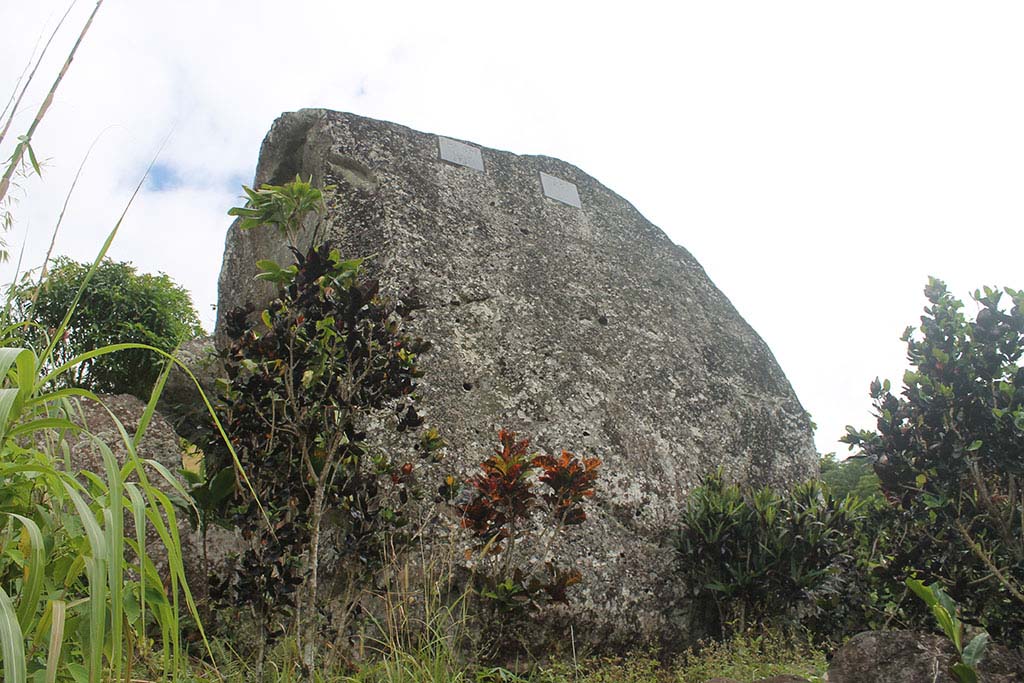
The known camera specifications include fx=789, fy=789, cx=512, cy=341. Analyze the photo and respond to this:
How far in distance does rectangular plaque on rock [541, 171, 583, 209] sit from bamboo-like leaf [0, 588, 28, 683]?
4.39m

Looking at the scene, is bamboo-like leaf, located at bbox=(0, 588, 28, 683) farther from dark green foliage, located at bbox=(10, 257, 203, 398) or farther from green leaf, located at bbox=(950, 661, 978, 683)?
dark green foliage, located at bbox=(10, 257, 203, 398)

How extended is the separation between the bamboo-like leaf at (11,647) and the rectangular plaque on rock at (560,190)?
439 centimetres

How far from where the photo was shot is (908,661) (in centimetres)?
220

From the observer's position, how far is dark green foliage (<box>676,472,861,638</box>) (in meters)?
3.44

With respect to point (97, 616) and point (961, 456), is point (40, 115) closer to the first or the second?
point (97, 616)

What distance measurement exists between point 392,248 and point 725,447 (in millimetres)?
2093

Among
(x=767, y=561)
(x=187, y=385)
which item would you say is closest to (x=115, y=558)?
(x=767, y=561)

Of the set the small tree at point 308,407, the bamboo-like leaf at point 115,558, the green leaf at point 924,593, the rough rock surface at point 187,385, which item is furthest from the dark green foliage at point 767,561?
the bamboo-like leaf at point 115,558

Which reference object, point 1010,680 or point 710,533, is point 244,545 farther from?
point 1010,680

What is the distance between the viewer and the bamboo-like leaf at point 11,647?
97 cm

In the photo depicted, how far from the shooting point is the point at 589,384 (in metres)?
4.16

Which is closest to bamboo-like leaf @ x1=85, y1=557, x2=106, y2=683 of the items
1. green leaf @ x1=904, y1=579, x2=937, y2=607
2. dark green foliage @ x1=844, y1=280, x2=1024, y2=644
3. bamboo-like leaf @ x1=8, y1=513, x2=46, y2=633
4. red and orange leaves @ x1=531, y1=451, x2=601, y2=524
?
bamboo-like leaf @ x1=8, y1=513, x2=46, y2=633

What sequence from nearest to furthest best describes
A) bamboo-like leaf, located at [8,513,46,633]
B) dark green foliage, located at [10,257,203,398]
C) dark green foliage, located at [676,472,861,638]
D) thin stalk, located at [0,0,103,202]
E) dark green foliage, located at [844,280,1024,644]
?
1. bamboo-like leaf, located at [8,513,46,633]
2. thin stalk, located at [0,0,103,202]
3. dark green foliage, located at [844,280,1024,644]
4. dark green foliage, located at [676,472,861,638]
5. dark green foliage, located at [10,257,203,398]

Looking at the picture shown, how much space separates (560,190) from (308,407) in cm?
321
